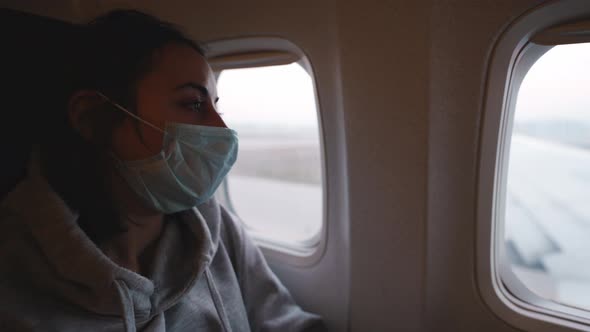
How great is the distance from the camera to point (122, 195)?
2.85 feet

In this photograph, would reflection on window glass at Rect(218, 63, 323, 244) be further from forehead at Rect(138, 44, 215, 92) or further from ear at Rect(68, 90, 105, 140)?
ear at Rect(68, 90, 105, 140)

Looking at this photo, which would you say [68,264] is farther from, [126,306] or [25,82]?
[25,82]

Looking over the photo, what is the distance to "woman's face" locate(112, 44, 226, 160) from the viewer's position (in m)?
0.82

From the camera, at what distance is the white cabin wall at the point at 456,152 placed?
0.90 m

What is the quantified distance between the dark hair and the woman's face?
24 millimetres

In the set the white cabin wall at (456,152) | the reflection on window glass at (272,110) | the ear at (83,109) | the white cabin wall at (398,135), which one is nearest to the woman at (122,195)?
the ear at (83,109)

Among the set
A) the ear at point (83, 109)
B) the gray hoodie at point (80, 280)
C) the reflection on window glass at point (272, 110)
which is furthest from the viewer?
the reflection on window glass at point (272, 110)

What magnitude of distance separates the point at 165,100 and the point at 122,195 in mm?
306

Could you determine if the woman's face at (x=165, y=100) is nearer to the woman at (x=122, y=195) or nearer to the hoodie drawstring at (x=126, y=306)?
the woman at (x=122, y=195)

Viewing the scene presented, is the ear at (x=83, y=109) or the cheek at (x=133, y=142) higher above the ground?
the ear at (x=83, y=109)

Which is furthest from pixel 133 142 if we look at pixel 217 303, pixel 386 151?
pixel 386 151

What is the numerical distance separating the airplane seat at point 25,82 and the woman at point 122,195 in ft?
0.20

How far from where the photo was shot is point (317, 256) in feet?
4.72

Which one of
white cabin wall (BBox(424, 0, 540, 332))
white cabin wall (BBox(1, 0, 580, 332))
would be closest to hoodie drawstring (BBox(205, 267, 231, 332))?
white cabin wall (BBox(1, 0, 580, 332))
